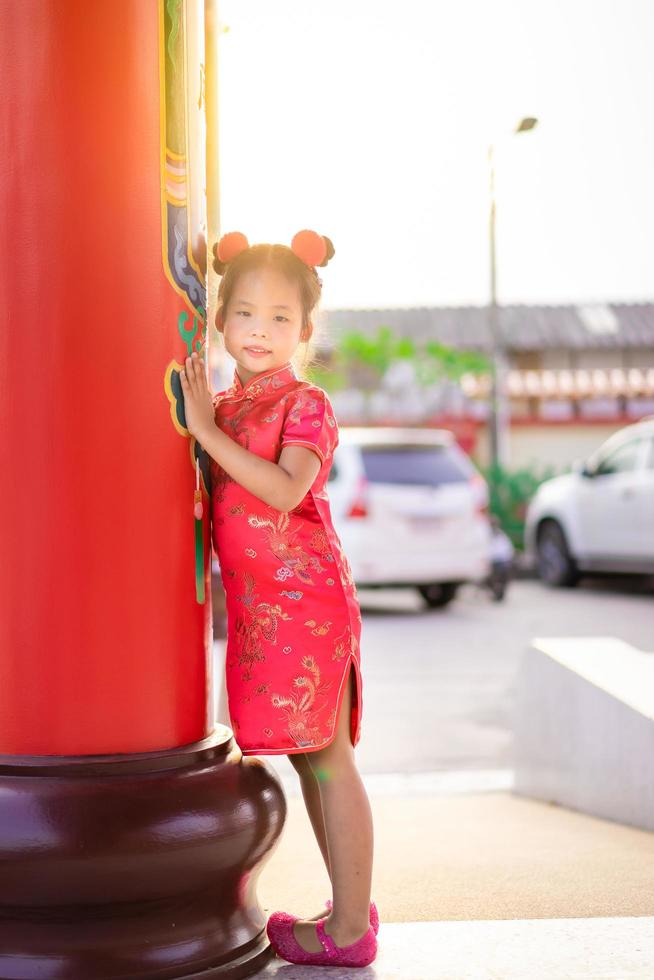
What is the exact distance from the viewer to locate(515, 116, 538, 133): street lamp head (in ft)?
60.5

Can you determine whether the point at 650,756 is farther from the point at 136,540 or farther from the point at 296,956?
the point at 136,540

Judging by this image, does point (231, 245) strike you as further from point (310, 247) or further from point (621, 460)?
point (621, 460)

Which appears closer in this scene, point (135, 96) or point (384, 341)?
point (135, 96)

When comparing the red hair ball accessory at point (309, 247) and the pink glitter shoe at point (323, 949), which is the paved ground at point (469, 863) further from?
the red hair ball accessory at point (309, 247)

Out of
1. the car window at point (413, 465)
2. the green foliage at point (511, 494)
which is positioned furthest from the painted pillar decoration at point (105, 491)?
the green foliage at point (511, 494)

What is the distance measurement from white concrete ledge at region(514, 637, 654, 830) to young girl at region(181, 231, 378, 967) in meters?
1.67

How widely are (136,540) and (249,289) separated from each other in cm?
61

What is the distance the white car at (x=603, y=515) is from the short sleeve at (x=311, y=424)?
418 inches

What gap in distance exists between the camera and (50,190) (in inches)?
Result: 100

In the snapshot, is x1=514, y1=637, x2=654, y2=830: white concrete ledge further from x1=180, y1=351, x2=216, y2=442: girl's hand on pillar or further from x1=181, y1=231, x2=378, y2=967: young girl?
x1=180, y1=351, x2=216, y2=442: girl's hand on pillar

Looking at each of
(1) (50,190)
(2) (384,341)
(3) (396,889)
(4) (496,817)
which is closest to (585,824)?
(4) (496,817)

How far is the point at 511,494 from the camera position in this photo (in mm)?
19141

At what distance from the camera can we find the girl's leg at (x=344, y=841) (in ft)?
8.61

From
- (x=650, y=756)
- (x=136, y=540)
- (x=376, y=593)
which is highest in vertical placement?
(x=136, y=540)
